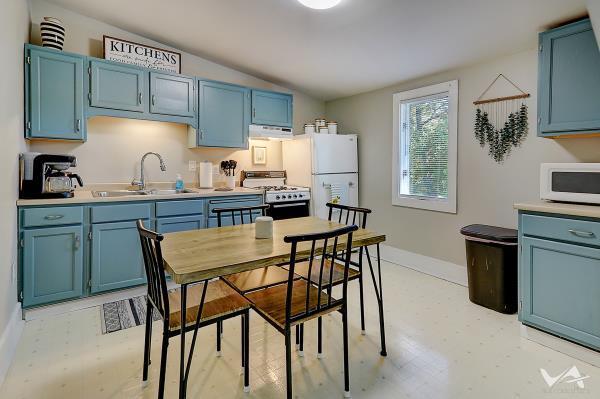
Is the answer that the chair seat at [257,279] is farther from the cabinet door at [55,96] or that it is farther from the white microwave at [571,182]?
the cabinet door at [55,96]

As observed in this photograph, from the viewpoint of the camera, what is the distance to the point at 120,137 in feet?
11.3

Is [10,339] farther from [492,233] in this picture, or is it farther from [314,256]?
[492,233]

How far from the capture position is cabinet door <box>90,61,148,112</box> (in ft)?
9.88

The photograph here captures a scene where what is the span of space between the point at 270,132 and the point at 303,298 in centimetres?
268

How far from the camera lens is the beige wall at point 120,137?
3156 mm

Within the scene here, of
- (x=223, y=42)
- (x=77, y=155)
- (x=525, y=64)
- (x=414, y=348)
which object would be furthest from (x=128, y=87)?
(x=525, y=64)

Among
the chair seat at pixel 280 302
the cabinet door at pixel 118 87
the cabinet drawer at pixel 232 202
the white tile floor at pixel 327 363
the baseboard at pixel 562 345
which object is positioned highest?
the cabinet door at pixel 118 87

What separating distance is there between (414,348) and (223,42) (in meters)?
3.30

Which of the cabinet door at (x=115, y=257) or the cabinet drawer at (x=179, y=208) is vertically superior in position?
the cabinet drawer at (x=179, y=208)

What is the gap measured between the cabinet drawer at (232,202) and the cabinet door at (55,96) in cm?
130

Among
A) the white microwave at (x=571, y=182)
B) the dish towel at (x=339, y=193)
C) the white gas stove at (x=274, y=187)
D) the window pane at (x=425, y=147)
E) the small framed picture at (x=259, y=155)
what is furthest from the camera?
the small framed picture at (x=259, y=155)

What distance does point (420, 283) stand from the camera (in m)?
3.42

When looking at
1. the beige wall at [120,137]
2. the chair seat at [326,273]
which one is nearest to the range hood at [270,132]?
the beige wall at [120,137]

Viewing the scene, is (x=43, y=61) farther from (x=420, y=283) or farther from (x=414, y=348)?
(x=420, y=283)
